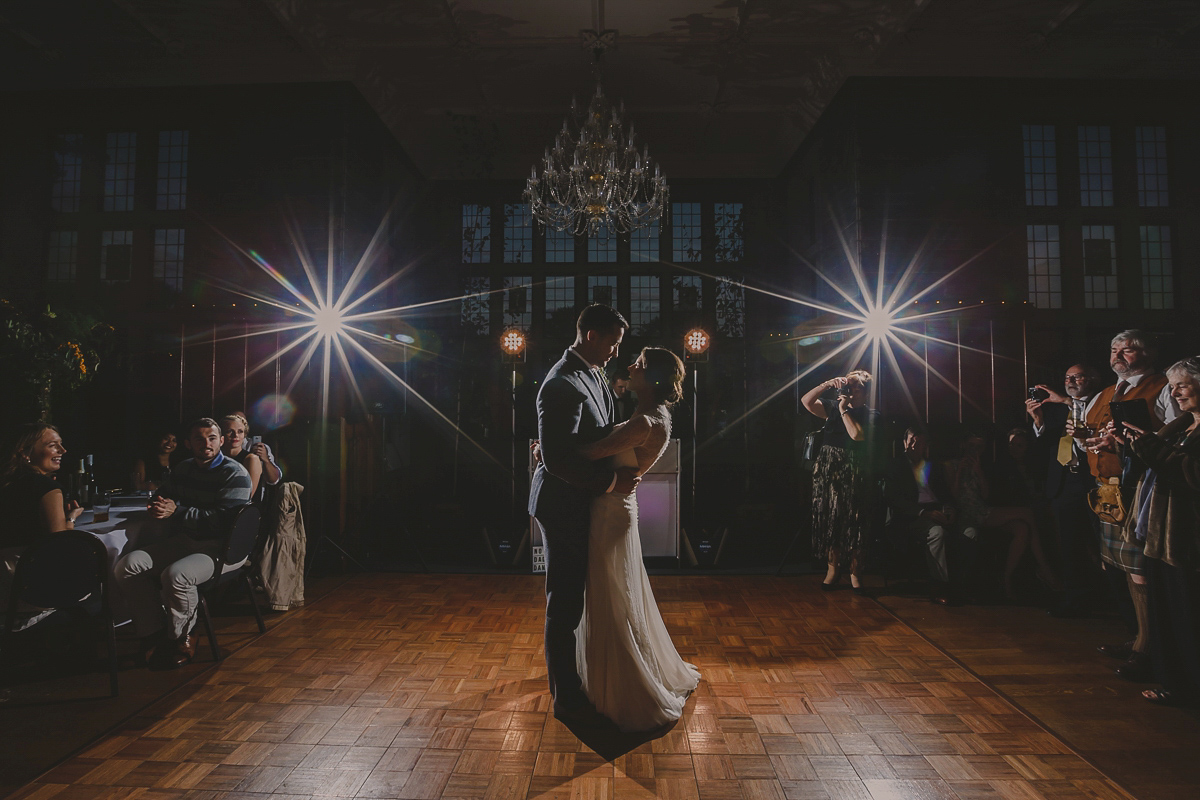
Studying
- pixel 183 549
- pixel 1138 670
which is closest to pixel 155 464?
pixel 183 549

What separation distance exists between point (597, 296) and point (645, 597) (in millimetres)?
6540

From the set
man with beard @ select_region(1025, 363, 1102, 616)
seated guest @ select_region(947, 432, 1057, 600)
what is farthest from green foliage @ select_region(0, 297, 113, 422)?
man with beard @ select_region(1025, 363, 1102, 616)

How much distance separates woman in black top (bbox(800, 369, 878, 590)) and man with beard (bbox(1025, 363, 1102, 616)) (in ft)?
3.69

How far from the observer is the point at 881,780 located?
A: 2129mm

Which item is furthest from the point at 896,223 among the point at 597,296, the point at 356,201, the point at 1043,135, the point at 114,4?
the point at 114,4

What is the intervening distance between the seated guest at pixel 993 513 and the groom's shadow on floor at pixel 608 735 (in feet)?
10.4

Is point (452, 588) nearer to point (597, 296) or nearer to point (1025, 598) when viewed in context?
point (1025, 598)

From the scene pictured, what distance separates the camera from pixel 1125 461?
9.65 ft

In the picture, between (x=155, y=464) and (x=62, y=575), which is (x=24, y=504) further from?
(x=155, y=464)

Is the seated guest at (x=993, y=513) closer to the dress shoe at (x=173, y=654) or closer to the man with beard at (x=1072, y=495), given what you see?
the man with beard at (x=1072, y=495)

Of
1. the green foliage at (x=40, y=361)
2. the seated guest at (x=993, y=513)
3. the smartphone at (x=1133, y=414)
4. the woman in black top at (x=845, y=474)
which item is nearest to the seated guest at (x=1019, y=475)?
the seated guest at (x=993, y=513)

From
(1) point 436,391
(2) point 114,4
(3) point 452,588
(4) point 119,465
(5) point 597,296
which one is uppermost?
(2) point 114,4

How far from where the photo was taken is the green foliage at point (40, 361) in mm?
3738

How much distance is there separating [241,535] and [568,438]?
2118mm
